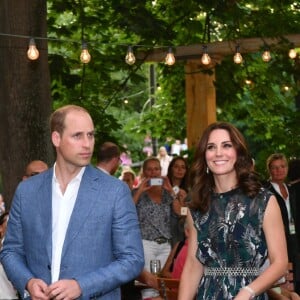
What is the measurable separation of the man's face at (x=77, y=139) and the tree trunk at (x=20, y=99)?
5975 millimetres

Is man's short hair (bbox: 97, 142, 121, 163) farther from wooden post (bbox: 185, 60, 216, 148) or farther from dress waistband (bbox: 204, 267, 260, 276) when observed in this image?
wooden post (bbox: 185, 60, 216, 148)

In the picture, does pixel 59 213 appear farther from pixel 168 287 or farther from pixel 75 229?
pixel 168 287

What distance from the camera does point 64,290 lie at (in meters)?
5.23

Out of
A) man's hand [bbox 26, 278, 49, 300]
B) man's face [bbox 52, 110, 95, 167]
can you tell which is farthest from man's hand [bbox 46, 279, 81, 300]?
man's face [bbox 52, 110, 95, 167]

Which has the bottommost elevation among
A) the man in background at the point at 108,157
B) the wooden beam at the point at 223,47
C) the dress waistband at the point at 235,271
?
the dress waistband at the point at 235,271

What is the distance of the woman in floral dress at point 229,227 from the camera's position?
5809 millimetres

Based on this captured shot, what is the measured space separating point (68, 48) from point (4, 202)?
14.5ft

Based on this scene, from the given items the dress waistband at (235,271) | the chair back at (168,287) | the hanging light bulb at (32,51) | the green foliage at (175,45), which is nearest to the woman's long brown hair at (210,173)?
the dress waistband at (235,271)

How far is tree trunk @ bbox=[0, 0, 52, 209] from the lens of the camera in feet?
38.0

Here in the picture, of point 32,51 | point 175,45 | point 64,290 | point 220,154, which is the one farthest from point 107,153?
point 64,290

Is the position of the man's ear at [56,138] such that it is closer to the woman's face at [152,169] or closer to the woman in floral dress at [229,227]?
the woman in floral dress at [229,227]

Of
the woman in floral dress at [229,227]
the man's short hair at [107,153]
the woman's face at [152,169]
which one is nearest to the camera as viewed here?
the woman in floral dress at [229,227]

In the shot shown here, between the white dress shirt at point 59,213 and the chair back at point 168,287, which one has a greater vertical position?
the white dress shirt at point 59,213

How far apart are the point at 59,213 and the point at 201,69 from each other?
35.5 ft
